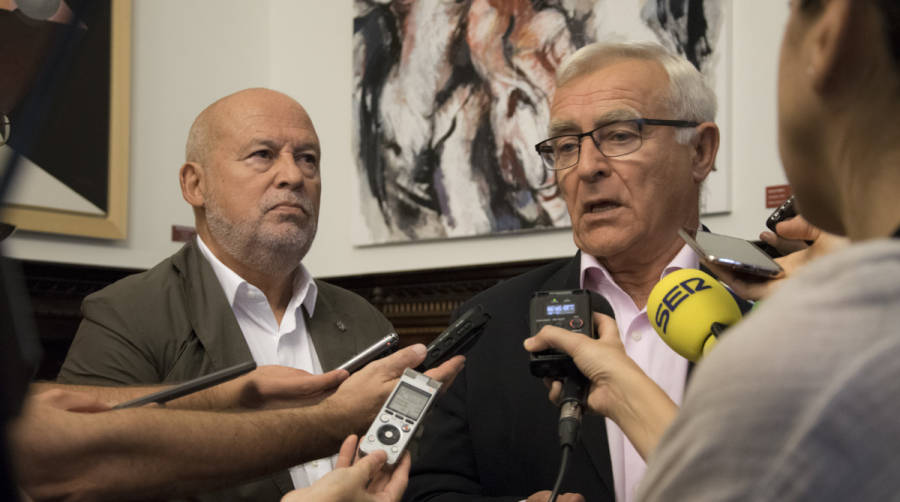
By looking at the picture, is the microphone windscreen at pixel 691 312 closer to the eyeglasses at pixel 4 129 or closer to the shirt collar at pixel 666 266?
the shirt collar at pixel 666 266

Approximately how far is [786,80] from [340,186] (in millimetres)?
4937

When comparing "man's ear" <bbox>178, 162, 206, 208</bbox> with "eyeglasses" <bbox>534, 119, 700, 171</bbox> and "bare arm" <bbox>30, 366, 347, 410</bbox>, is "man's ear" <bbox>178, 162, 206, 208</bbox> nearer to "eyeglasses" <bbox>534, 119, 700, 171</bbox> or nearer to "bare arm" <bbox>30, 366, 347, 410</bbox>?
"bare arm" <bbox>30, 366, 347, 410</bbox>

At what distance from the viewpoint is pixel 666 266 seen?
2301mm

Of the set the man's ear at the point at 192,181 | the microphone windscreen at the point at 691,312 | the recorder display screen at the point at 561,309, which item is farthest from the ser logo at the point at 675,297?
the man's ear at the point at 192,181

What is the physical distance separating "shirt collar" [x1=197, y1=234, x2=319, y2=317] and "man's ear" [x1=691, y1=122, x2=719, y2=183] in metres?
1.31

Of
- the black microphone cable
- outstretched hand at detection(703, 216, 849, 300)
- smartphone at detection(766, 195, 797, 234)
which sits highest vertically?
smartphone at detection(766, 195, 797, 234)

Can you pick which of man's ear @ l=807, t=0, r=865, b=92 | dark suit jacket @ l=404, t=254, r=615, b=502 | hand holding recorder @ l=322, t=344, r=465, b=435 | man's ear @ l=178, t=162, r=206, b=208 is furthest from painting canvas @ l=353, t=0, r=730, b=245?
man's ear @ l=807, t=0, r=865, b=92

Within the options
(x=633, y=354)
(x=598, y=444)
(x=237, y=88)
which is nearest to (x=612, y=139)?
(x=633, y=354)

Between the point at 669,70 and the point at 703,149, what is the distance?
0.76ft

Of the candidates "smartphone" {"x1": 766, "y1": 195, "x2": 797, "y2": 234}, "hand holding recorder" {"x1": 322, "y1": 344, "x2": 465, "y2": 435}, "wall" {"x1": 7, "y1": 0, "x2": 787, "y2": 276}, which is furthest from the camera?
"wall" {"x1": 7, "y1": 0, "x2": 787, "y2": 276}

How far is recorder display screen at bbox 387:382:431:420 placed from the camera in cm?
166

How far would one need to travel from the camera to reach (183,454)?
5.23ft

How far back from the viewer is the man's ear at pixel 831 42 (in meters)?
0.75

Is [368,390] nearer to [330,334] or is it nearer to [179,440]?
[179,440]
